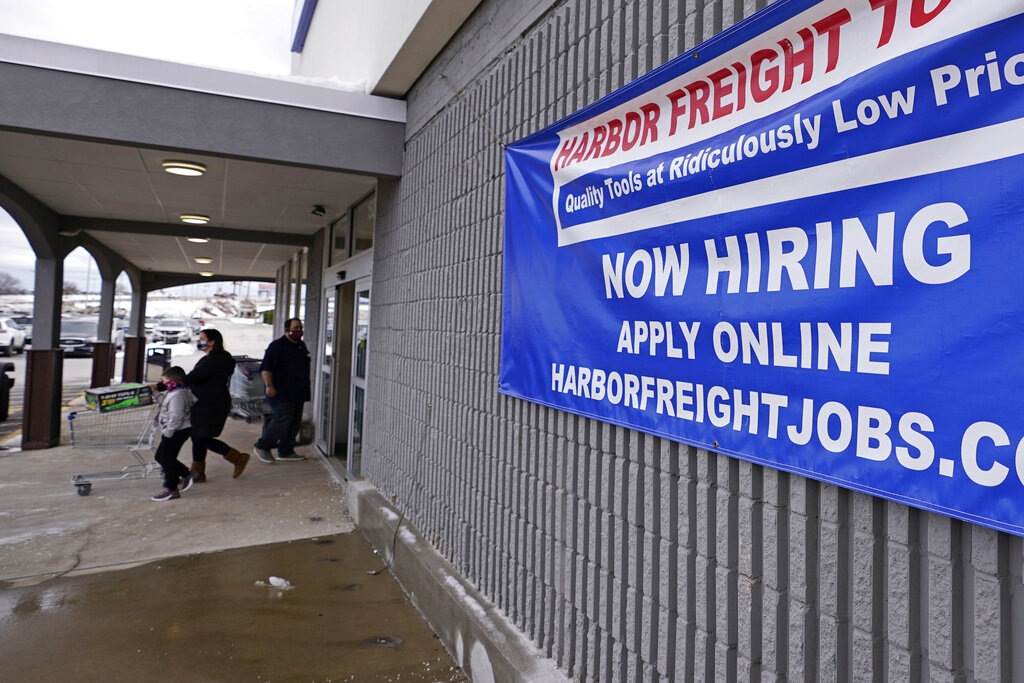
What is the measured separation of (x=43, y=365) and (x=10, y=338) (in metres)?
24.7

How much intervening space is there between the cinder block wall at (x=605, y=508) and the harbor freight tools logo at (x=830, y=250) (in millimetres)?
144

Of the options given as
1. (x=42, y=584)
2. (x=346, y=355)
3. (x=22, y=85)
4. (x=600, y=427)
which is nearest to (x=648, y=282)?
(x=600, y=427)

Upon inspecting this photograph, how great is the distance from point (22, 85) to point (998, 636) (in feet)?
20.7

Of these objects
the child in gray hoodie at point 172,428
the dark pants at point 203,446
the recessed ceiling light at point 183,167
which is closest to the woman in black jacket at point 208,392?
the dark pants at point 203,446

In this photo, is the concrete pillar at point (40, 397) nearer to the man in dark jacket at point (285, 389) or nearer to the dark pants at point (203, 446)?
the man in dark jacket at point (285, 389)

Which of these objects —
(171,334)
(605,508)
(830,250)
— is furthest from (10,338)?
(830,250)

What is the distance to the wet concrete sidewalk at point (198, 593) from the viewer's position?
10.8 feet

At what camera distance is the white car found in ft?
89.4

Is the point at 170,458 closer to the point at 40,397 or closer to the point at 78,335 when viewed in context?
the point at 40,397

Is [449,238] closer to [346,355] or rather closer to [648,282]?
[648,282]

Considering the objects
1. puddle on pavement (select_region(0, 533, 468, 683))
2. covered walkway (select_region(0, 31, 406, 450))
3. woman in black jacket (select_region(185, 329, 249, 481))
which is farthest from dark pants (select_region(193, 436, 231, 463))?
covered walkway (select_region(0, 31, 406, 450))

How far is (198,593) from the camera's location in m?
4.12

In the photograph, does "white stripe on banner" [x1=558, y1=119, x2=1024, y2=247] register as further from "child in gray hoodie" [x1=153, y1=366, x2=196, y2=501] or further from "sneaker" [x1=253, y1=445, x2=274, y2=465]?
"sneaker" [x1=253, y1=445, x2=274, y2=465]

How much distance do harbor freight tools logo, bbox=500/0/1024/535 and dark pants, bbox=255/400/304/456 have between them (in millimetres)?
6566
